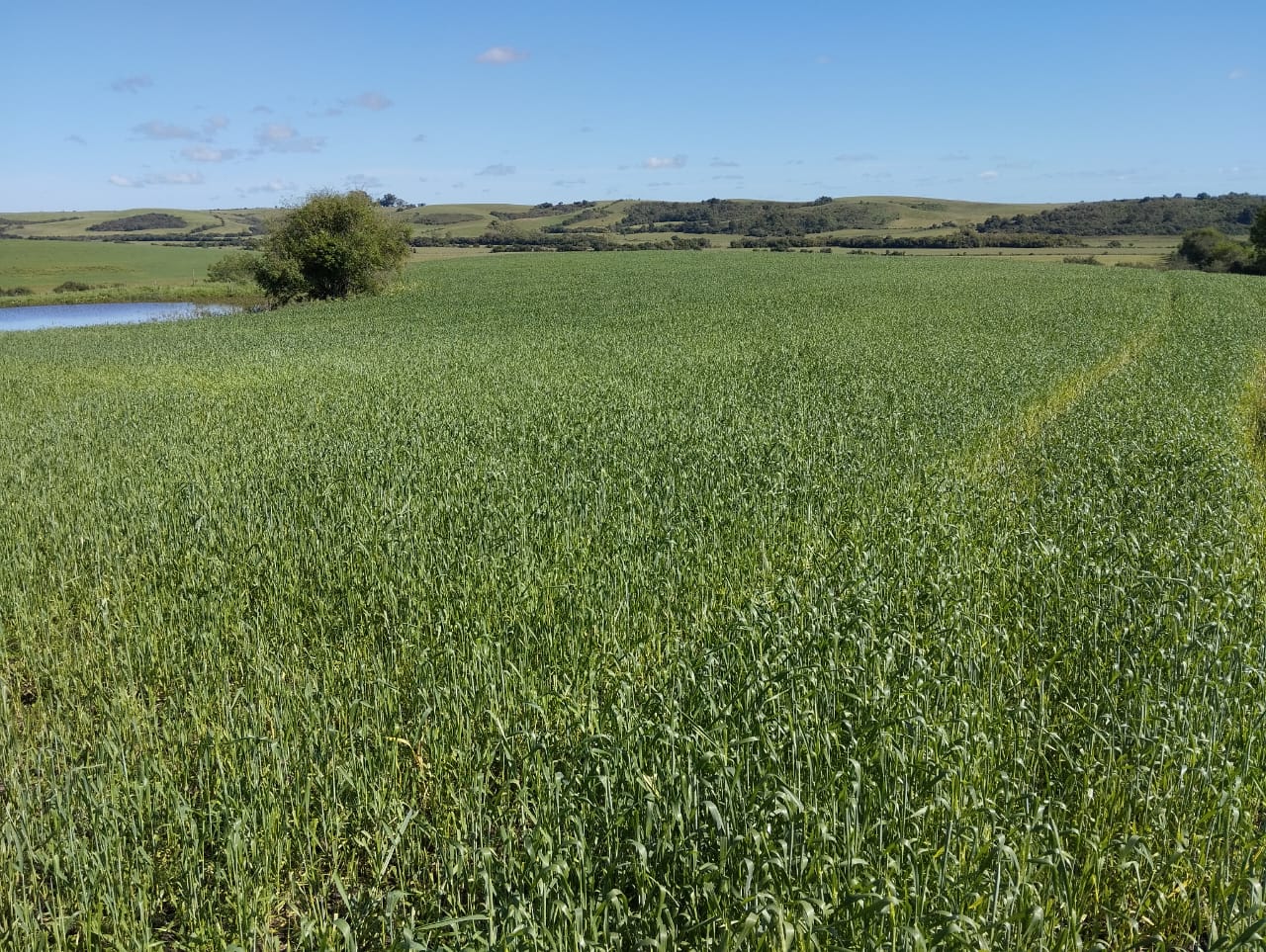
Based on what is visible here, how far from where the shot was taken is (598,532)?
851 cm

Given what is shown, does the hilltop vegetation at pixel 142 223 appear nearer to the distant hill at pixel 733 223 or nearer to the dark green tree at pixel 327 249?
the distant hill at pixel 733 223

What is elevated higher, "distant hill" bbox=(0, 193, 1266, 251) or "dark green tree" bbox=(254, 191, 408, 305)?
"distant hill" bbox=(0, 193, 1266, 251)

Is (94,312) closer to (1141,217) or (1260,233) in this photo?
(1260,233)

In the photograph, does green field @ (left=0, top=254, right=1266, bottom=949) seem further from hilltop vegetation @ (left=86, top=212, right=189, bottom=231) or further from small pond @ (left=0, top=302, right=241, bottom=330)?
hilltop vegetation @ (left=86, top=212, right=189, bottom=231)

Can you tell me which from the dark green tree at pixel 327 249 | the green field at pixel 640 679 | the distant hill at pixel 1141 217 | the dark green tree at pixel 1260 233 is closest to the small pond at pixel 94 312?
the dark green tree at pixel 327 249

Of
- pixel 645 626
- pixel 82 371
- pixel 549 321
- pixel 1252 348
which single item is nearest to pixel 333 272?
pixel 549 321

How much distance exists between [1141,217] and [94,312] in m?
146

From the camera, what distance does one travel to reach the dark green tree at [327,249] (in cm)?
4862

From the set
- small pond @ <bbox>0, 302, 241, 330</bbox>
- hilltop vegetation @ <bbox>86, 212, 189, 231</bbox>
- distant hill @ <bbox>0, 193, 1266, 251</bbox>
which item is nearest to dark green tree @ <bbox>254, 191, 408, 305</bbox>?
small pond @ <bbox>0, 302, 241, 330</bbox>

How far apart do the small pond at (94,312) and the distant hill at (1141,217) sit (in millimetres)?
113132

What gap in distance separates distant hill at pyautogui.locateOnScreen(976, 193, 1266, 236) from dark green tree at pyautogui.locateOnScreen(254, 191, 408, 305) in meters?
108

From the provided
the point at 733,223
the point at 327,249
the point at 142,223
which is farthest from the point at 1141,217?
the point at 142,223

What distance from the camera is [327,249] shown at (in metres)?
48.5

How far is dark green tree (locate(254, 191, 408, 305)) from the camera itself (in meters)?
48.6
